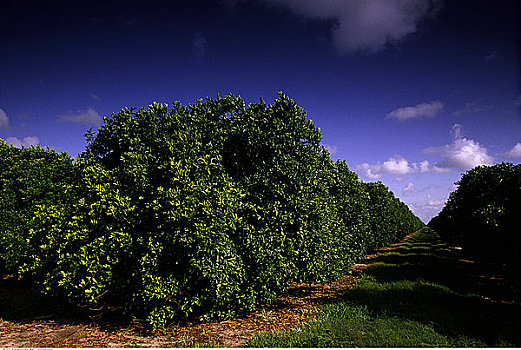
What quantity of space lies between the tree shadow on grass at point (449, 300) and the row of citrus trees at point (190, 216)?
10.2 ft

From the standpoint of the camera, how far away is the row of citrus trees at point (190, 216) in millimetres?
8633

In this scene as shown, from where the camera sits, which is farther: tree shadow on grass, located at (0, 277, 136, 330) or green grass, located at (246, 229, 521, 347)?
tree shadow on grass, located at (0, 277, 136, 330)

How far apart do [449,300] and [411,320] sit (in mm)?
4112

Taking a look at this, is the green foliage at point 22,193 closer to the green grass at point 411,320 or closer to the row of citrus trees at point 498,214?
the green grass at point 411,320

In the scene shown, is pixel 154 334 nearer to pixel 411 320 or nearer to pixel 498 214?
pixel 411 320

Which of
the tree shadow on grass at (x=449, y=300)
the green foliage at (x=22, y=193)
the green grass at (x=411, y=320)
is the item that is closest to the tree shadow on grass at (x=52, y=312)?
the green foliage at (x=22, y=193)

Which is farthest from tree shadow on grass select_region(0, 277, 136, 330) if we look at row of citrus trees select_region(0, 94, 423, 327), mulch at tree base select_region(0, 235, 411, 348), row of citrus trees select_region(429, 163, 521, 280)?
row of citrus trees select_region(429, 163, 521, 280)

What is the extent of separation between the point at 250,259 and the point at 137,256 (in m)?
3.91

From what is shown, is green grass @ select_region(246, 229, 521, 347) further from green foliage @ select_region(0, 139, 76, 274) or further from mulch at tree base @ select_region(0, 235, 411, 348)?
green foliage @ select_region(0, 139, 76, 274)

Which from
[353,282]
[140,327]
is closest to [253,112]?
[140,327]

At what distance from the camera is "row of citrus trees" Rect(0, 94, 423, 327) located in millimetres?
8633

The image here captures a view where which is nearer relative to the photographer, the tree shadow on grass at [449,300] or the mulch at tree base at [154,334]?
the mulch at tree base at [154,334]

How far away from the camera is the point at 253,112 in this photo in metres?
11.7

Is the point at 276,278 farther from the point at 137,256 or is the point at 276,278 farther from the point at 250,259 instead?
the point at 137,256
